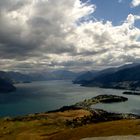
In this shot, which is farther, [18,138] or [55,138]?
[18,138]

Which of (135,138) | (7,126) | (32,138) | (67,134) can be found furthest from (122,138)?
(7,126)

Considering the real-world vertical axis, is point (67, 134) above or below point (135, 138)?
below

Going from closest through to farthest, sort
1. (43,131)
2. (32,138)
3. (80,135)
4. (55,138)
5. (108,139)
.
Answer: (108,139)
(80,135)
(55,138)
(32,138)
(43,131)

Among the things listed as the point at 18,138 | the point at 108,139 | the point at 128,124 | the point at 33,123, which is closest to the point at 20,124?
the point at 33,123

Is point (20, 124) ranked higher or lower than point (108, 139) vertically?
lower

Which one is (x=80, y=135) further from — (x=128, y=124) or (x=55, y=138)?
(x=128, y=124)

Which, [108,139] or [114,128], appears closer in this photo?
[108,139]

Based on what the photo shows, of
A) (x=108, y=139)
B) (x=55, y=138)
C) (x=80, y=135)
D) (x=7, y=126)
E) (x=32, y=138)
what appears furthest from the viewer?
(x=7, y=126)

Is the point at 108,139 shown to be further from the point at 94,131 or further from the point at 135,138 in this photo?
the point at 94,131

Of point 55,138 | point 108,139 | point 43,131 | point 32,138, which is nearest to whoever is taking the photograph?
point 108,139
